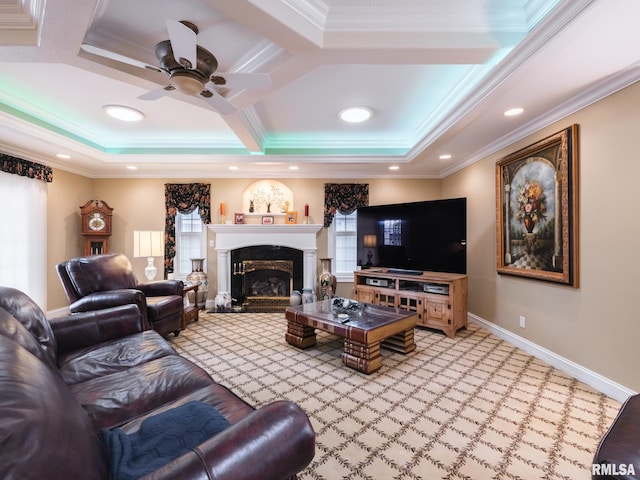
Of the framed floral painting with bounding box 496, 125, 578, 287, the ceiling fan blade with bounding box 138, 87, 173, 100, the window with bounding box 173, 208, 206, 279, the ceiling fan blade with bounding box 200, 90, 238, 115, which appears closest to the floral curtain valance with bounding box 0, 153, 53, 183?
the window with bounding box 173, 208, 206, 279

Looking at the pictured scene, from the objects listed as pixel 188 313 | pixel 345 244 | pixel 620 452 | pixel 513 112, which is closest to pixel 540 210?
pixel 513 112

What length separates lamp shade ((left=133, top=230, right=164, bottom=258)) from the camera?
4.20 m

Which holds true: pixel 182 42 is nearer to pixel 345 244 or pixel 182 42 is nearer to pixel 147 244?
pixel 147 244

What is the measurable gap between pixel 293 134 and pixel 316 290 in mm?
2738

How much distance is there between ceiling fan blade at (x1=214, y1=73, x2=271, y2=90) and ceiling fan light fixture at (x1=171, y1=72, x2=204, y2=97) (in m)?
0.17

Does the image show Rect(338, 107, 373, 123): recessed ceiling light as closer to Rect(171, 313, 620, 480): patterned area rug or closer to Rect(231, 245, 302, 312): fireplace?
Rect(231, 245, 302, 312): fireplace

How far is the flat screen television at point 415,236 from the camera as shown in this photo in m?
3.85

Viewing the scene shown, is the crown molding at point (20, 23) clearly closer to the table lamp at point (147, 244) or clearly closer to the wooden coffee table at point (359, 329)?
the table lamp at point (147, 244)

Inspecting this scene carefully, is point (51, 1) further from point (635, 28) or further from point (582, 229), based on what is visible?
point (582, 229)

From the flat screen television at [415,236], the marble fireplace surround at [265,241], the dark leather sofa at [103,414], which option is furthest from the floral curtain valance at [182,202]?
the dark leather sofa at [103,414]

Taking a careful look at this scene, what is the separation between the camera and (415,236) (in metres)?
4.27

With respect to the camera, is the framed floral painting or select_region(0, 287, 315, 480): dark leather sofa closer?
select_region(0, 287, 315, 480): dark leather sofa

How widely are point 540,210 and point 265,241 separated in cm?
405

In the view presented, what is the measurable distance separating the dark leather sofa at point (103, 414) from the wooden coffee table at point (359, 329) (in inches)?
56.9
